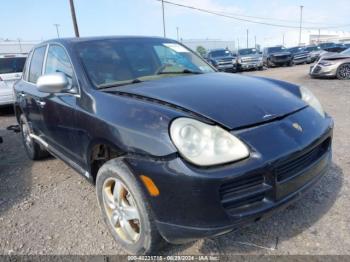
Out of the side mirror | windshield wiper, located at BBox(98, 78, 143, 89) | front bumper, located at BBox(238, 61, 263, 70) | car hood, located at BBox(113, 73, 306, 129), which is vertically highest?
the side mirror

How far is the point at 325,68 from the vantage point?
1137 cm

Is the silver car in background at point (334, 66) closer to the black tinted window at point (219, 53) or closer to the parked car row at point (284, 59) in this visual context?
the parked car row at point (284, 59)

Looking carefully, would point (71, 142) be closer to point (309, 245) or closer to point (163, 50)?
point (163, 50)

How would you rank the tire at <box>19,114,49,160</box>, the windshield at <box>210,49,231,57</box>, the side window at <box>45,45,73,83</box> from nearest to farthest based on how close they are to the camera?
the side window at <box>45,45,73,83</box>, the tire at <box>19,114,49,160</box>, the windshield at <box>210,49,231,57</box>

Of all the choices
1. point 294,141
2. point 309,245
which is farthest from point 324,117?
point 309,245

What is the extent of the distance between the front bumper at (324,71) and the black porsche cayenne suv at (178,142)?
9.81m

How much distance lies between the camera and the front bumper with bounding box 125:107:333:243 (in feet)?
5.72

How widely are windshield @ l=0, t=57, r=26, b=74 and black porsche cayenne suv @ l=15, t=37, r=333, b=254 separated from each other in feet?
19.2

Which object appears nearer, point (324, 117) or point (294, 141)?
point (294, 141)

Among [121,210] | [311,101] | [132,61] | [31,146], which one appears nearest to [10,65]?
[31,146]

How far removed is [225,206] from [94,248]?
1.23 meters

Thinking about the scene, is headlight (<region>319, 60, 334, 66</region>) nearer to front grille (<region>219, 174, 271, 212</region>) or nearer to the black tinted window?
the black tinted window

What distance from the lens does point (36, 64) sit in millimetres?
3955

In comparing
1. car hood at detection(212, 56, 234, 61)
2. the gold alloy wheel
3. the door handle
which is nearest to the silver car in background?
car hood at detection(212, 56, 234, 61)
